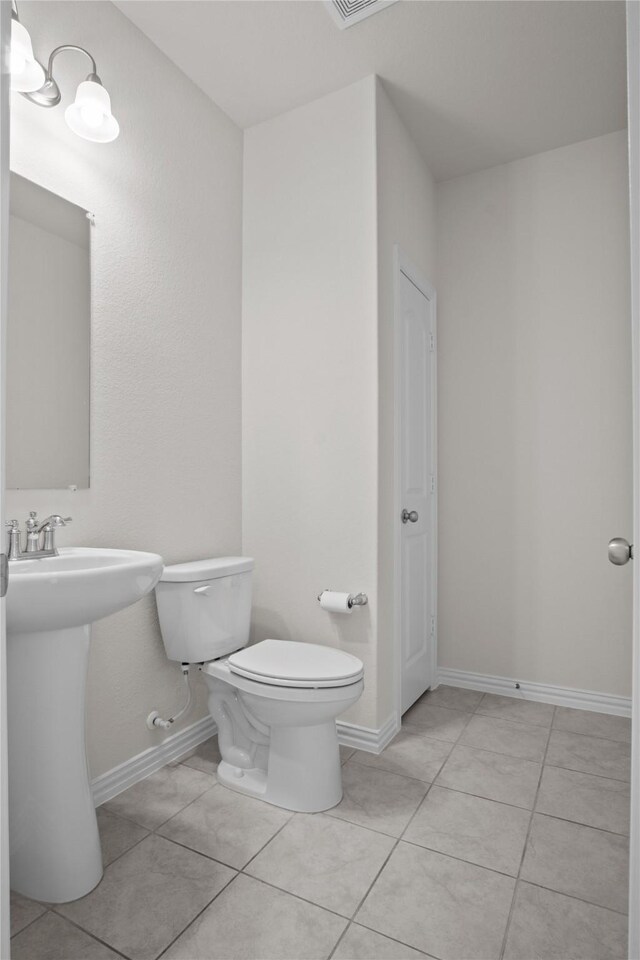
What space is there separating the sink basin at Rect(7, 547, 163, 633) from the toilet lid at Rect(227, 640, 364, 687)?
53 centimetres

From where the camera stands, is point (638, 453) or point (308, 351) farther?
point (308, 351)

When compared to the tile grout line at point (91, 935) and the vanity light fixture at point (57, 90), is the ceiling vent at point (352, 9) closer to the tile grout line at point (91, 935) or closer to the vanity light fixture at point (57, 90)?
the vanity light fixture at point (57, 90)

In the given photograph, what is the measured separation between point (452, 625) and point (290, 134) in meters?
2.45

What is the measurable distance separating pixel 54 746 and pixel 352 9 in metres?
2.43

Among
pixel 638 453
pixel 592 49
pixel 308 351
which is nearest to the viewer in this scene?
pixel 638 453

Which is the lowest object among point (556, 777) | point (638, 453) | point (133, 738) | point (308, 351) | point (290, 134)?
point (556, 777)

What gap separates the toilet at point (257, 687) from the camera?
5.74 feet

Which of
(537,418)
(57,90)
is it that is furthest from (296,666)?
(57,90)

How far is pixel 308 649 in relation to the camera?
2002 mm

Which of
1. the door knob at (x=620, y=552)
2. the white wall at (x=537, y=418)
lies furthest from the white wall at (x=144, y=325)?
Result: the door knob at (x=620, y=552)

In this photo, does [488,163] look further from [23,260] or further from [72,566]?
[72,566]

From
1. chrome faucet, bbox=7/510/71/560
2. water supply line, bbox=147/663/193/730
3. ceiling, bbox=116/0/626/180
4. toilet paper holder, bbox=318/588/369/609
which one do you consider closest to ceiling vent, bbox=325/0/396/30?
ceiling, bbox=116/0/626/180

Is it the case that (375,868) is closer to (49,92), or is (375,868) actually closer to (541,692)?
(541,692)

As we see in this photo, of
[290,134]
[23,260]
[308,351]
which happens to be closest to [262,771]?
[308,351]
